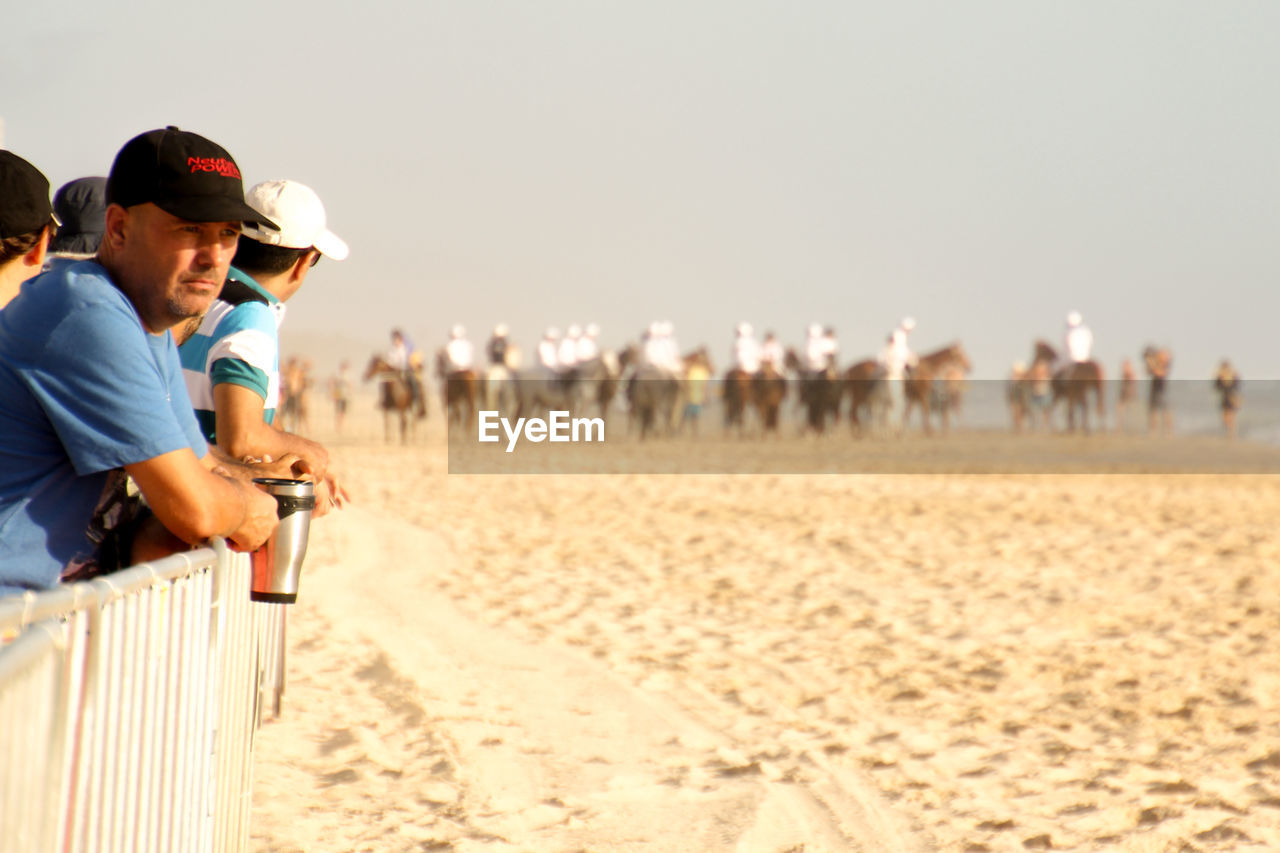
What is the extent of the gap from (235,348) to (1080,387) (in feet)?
86.2

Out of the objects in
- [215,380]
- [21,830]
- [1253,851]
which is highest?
[215,380]

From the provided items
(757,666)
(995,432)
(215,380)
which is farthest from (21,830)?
(995,432)

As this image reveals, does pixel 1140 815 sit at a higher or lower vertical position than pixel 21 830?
lower

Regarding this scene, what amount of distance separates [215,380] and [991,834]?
2.65m

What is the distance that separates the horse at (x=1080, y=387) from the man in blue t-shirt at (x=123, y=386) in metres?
26.8

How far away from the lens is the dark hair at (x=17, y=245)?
91.9 inches

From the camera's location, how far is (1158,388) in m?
27.0

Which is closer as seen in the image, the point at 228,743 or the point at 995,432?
the point at 228,743

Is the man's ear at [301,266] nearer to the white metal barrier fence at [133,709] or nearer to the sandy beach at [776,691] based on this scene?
the white metal barrier fence at [133,709]

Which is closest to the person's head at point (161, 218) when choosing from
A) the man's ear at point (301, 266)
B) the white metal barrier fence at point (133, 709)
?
the white metal barrier fence at point (133, 709)

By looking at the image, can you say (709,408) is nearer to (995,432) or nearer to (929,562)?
(995,432)

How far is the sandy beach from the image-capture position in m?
3.83

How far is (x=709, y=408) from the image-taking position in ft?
95.5

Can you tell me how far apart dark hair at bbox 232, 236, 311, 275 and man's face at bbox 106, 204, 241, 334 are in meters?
1.15
